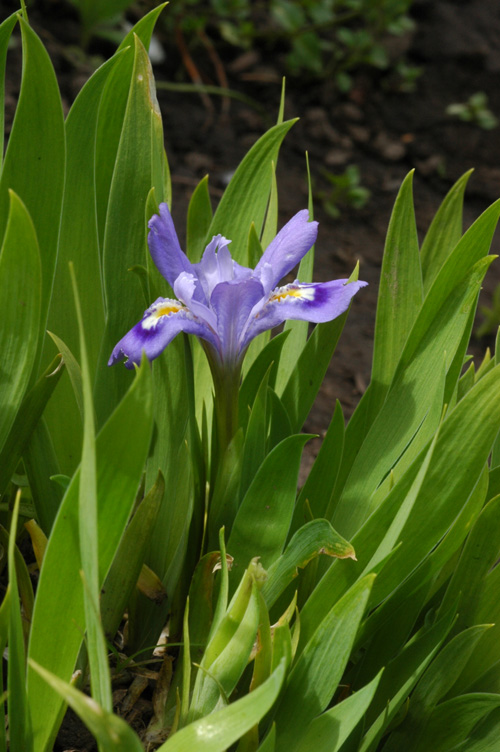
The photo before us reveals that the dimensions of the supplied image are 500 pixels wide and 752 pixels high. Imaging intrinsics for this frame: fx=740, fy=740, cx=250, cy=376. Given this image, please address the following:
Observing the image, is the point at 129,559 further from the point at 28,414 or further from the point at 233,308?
the point at 233,308

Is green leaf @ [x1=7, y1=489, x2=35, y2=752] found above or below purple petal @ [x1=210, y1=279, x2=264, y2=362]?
below

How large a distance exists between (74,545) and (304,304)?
34 cm

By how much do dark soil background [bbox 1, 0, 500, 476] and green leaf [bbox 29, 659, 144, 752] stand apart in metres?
1.61

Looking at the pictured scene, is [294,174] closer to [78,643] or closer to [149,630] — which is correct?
[149,630]

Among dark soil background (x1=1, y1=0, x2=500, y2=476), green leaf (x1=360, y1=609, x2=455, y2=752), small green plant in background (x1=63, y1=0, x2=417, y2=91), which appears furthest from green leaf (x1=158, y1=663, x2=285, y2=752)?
small green plant in background (x1=63, y1=0, x2=417, y2=91)

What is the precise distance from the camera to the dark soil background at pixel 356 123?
237cm

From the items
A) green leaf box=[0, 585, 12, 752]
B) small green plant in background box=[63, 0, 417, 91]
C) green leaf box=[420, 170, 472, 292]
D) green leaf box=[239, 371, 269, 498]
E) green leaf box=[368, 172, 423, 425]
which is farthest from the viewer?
small green plant in background box=[63, 0, 417, 91]

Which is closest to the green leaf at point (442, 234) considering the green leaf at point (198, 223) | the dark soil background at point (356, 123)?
the green leaf at point (198, 223)

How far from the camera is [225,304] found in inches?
30.1

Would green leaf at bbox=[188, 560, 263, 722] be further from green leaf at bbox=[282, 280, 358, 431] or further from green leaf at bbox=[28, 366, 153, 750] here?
green leaf at bbox=[282, 280, 358, 431]

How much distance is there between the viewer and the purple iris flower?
753 mm

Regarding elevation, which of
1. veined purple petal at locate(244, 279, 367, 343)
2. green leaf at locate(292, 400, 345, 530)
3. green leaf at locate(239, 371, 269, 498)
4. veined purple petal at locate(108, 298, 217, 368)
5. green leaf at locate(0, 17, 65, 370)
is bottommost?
green leaf at locate(292, 400, 345, 530)

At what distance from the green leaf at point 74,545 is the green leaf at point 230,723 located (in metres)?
0.14

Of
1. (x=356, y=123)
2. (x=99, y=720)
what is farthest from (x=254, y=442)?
(x=356, y=123)
